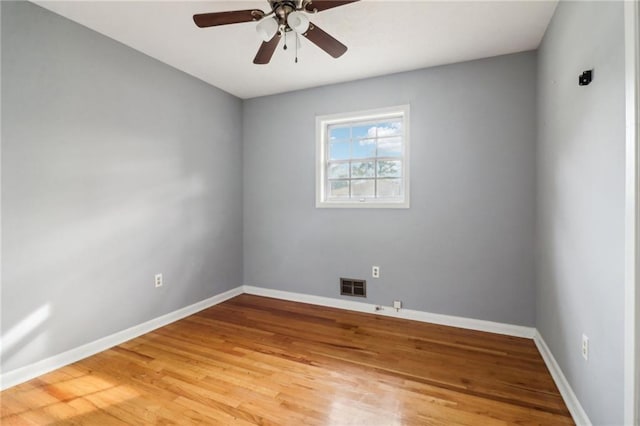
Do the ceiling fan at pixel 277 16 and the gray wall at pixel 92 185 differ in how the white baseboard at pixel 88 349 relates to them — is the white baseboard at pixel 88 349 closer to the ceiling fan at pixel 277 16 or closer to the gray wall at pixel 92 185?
the gray wall at pixel 92 185

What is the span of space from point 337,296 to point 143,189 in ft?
7.60

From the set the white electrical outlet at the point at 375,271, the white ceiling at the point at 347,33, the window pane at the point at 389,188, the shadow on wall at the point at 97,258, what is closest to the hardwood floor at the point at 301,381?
the shadow on wall at the point at 97,258

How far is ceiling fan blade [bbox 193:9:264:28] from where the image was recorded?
175cm

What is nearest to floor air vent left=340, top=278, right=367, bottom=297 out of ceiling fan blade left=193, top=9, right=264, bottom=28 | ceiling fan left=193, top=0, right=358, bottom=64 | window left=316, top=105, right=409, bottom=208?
window left=316, top=105, right=409, bottom=208

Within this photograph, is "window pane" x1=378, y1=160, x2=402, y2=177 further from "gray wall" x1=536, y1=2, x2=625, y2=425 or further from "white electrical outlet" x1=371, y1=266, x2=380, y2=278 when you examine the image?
"gray wall" x1=536, y1=2, x2=625, y2=425

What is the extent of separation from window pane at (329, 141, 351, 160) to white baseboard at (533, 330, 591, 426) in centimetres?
255

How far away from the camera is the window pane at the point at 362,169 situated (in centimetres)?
342

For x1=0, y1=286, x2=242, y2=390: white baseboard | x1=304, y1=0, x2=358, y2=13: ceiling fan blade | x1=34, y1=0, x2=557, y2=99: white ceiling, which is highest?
x1=34, y1=0, x2=557, y2=99: white ceiling

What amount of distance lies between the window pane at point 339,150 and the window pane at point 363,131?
139 mm

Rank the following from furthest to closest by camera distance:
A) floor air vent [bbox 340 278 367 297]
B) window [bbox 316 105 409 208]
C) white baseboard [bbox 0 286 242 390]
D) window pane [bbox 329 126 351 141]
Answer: window pane [bbox 329 126 351 141]
floor air vent [bbox 340 278 367 297]
window [bbox 316 105 409 208]
white baseboard [bbox 0 286 242 390]

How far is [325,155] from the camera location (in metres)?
3.62

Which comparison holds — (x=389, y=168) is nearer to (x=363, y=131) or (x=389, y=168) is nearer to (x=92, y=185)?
(x=363, y=131)

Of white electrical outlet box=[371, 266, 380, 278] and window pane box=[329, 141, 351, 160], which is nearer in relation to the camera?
white electrical outlet box=[371, 266, 380, 278]

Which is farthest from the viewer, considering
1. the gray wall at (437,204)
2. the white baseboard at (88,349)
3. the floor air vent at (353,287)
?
the floor air vent at (353,287)
